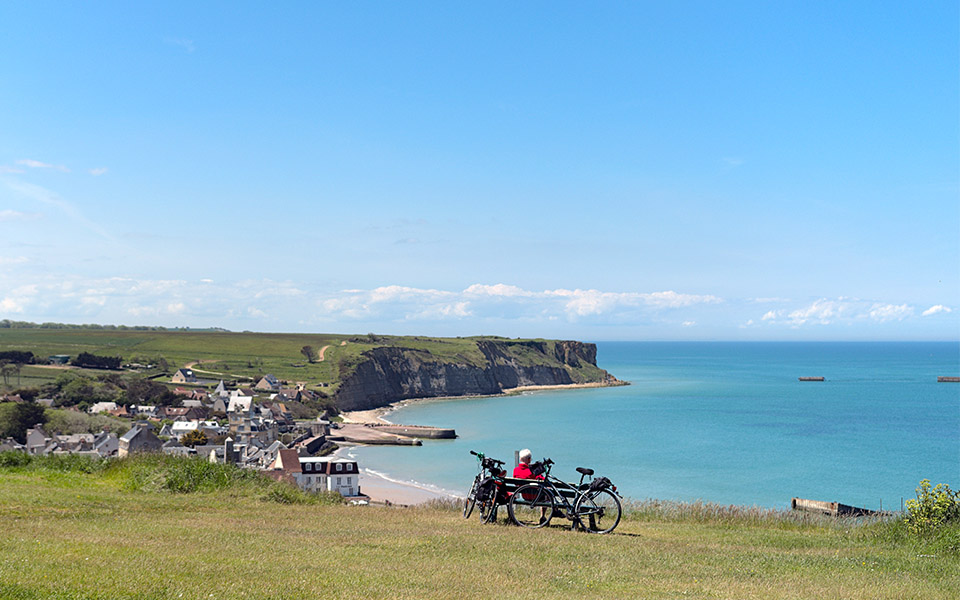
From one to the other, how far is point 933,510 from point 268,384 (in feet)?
390

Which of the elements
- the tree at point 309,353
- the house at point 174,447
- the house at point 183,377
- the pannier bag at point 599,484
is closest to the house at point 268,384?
the house at point 183,377

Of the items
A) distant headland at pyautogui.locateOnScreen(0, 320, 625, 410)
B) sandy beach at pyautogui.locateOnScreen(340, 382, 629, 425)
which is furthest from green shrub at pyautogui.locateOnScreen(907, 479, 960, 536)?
distant headland at pyautogui.locateOnScreen(0, 320, 625, 410)

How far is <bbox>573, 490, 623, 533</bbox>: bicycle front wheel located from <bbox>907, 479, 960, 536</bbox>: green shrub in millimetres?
5127

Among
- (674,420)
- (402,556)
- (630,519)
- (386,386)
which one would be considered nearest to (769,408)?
(674,420)

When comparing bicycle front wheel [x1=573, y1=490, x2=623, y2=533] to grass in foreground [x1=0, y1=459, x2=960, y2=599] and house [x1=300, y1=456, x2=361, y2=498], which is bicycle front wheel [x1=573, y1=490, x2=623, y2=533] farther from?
house [x1=300, y1=456, x2=361, y2=498]

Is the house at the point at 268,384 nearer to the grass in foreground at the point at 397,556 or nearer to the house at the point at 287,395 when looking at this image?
the house at the point at 287,395

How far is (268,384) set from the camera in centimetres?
12269

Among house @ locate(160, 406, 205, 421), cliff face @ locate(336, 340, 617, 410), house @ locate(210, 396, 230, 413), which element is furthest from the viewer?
cliff face @ locate(336, 340, 617, 410)

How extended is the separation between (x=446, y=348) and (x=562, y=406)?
49526 mm

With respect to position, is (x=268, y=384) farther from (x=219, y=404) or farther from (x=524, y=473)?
(x=524, y=473)

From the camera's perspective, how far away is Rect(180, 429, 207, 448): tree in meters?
69.4

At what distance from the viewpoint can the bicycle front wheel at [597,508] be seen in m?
13.1

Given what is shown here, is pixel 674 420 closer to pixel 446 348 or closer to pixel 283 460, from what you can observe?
pixel 283 460

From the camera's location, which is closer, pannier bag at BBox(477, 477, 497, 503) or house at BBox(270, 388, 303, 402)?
pannier bag at BBox(477, 477, 497, 503)
